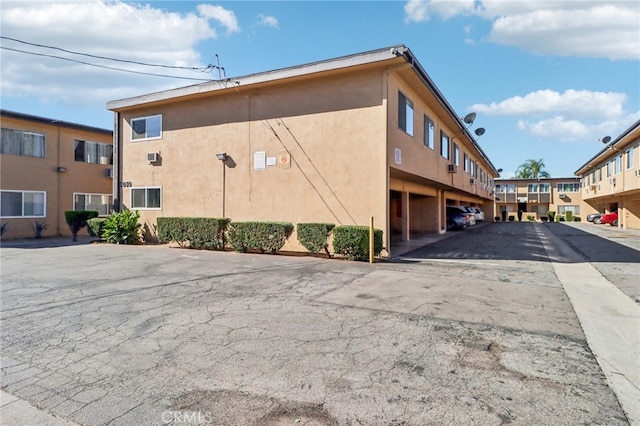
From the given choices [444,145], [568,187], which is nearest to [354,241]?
[444,145]

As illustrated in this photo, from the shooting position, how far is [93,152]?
22.1 meters

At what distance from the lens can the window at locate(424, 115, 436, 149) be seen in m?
15.3

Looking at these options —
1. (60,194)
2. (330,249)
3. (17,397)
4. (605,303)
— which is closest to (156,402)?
(17,397)

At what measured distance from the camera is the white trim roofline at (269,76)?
10.2m

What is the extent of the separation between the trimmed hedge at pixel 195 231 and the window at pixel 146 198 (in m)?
1.67

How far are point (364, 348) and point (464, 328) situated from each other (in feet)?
5.12

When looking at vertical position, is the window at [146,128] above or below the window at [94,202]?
above

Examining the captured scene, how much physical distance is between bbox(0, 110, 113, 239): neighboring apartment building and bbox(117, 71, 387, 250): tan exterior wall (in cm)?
706

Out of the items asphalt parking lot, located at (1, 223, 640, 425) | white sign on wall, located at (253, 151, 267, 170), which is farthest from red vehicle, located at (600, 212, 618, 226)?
white sign on wall, located at (253, 151, 267, 170)

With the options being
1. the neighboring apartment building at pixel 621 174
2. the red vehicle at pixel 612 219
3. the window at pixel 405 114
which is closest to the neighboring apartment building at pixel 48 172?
the window at pixel 405 114

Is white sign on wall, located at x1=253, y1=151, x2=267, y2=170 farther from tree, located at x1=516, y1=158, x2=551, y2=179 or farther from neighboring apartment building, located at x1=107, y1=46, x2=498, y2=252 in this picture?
tree, located at x1=516, y1=158, x2=551, y2=179

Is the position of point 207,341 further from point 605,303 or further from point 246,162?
point 246,162

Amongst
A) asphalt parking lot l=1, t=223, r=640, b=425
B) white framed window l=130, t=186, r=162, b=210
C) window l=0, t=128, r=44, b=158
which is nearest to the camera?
asphalt parking lot l=1, t=223, r=640, b=425

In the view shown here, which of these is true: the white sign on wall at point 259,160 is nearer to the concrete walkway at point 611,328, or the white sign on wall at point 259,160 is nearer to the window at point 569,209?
the concrete walkway at point 611,328
